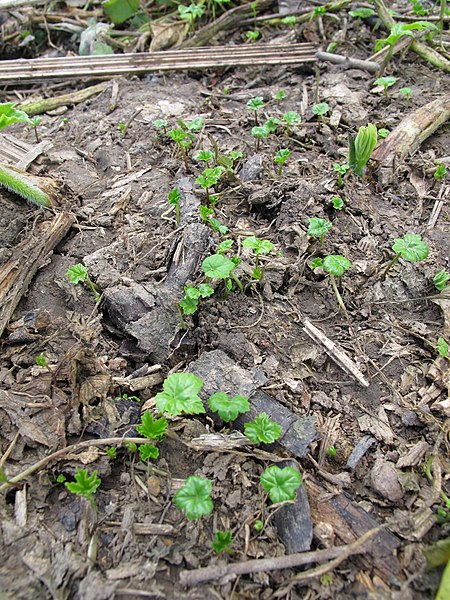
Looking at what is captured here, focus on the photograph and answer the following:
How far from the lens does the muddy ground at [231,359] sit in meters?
1.71

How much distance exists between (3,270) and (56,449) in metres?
1.01

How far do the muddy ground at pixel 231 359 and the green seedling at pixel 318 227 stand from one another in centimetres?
8

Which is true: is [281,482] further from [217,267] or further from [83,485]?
[217,267]

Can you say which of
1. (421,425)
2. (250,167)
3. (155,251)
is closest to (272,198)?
(250,167)

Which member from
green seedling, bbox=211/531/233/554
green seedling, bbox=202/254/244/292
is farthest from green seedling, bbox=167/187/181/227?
green seedling, bbox=211/531/233/554

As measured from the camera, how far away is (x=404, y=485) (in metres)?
1.88

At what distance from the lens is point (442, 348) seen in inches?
87.5

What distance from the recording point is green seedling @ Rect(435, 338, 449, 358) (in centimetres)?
222

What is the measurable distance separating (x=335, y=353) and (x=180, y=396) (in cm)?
78

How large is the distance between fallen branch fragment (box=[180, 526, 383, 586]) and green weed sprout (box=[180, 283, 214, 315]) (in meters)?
1.07

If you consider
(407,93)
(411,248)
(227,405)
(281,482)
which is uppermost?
(407,93)

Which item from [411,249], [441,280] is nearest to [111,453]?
[411,249]

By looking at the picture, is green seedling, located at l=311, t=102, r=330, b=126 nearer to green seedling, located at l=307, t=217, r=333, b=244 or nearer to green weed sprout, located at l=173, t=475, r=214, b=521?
green seedling, located at l=307, t=217, r=333, b=244

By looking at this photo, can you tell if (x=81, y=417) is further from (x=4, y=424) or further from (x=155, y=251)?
(x=155, y=251)
